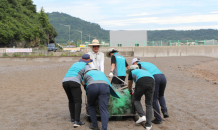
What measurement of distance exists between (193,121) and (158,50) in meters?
38.6

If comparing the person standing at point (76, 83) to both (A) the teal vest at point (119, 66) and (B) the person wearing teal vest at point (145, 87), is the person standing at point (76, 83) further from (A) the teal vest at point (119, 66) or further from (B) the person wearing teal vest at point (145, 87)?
(A) the teal vest at point (119, 66)

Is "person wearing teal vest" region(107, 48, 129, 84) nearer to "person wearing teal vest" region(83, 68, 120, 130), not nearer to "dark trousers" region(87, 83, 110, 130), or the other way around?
"person wearing teal vest" region(83, 68, 120, 130)

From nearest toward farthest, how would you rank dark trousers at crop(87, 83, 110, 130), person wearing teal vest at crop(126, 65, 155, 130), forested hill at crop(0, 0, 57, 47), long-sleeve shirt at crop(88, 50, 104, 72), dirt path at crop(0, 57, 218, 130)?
1. dark trousers at crop(87, 83, 110, 130)
2. person wearing teal vest at crop(126, 65, 155, 130)
3. dirt path at crop(0, 57, 218, 130)
4. long-sleeve shirt at crop(88, 50, 104, 72)
5. forested hill at crop(0, 0, 57, 47)

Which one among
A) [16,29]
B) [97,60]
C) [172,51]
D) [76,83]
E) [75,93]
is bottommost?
[75,93]

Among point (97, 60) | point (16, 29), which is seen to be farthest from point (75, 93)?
point (16, 29)

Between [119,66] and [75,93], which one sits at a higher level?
[119,66]

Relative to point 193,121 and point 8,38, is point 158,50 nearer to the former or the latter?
point 8,38

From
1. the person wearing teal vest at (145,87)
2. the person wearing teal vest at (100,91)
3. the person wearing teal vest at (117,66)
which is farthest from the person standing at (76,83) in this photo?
the person wearing teal vest at (117,66)

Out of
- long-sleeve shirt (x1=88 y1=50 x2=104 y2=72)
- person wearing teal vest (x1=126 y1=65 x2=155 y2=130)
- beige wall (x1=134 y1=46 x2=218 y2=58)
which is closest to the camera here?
person wearing teal vest (x1=126 y1=65 x2=155 y2=130)

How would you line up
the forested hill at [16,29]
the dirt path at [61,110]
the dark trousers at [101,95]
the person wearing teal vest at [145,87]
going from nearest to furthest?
the dark trousers at [101,95]
the person wearing teal vest at [145,87]
the dirt path at [61,110]
the forested hill at [16,29]

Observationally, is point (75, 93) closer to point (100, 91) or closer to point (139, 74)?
point (100, 91)

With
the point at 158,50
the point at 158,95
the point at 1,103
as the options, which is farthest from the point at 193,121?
the point at 158,50

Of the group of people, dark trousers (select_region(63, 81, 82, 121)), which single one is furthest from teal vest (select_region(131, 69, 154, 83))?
dark trousers (select_region(63, 81, 82, 121))

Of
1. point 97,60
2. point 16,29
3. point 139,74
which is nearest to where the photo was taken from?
point 139,74
